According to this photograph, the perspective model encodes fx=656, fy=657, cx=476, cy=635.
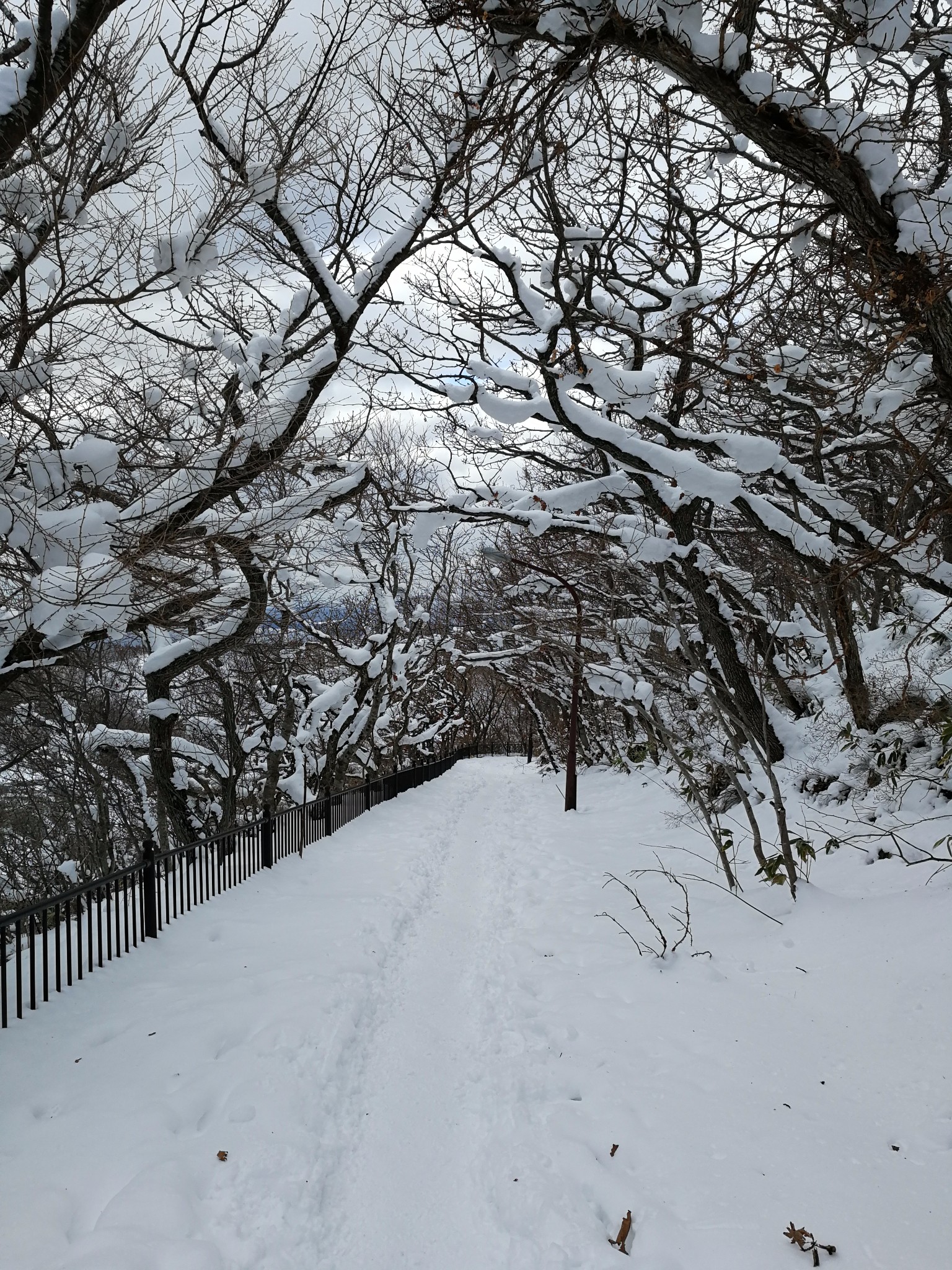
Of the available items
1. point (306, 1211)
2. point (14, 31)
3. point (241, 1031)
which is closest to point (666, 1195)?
point (306, 1211)

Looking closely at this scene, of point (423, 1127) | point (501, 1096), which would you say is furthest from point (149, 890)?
point (501, 1096)

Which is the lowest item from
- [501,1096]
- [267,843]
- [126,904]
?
[501,1096]

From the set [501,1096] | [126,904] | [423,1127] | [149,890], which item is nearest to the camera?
[423,1127]

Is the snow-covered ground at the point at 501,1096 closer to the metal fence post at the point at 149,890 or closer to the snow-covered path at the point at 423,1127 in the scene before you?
the snow-covered path at the point at 423,1127

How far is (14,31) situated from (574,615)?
1198 cm

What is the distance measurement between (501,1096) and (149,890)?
396 cm

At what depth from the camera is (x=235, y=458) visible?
14.7 feet

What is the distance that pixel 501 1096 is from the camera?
409 cm

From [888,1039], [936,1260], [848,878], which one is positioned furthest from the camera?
[848,878]

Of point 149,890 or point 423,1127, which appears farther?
point 149,890

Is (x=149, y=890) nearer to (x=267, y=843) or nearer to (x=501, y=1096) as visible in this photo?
(x=267, y=843)

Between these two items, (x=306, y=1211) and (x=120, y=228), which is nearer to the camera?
(x=306, y=1211)

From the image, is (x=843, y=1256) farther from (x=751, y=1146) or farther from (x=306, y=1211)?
(x=306, y=1211)

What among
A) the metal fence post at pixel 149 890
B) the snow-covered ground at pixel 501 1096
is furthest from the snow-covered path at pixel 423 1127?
the metal fence post at pixel 149 890
